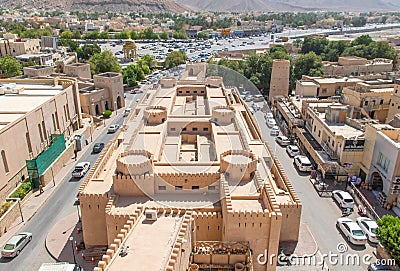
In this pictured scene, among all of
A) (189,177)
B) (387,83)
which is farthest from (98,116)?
(387,83)

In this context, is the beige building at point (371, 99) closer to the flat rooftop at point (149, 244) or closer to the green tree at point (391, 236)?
the green tree at point (391, 236)

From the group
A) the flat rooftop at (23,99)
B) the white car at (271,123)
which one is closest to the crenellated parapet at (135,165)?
the flat rooftop at (23,99)

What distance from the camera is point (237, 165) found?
75.4 ft

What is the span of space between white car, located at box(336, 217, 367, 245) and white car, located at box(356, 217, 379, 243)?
0.47 meters

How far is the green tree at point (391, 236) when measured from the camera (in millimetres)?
20234

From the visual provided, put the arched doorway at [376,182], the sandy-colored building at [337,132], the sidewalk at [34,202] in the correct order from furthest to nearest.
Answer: the sandy-colored building at [337,132], the arched doorway at [376,182], the sidewalk at [34,202]

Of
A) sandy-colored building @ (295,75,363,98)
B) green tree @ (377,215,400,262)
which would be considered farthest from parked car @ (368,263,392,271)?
sandy-colored building @ (295,75,363,98)

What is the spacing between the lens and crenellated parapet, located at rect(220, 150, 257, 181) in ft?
75.6

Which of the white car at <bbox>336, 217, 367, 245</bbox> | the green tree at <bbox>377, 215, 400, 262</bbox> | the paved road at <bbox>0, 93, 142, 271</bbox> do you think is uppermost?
the green tree at <bbox>377, 215, 400, 262</bbox>

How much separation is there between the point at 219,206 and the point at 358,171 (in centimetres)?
1742

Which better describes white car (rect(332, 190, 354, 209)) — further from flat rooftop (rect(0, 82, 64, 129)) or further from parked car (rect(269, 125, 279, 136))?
flat rooftop (rect(0, 82, 64, 129))

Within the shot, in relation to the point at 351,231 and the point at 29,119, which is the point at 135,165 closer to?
the point at 351,231

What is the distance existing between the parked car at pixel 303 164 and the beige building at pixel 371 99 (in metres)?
10.6

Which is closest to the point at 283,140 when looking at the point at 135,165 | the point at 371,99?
the point at 371,99
